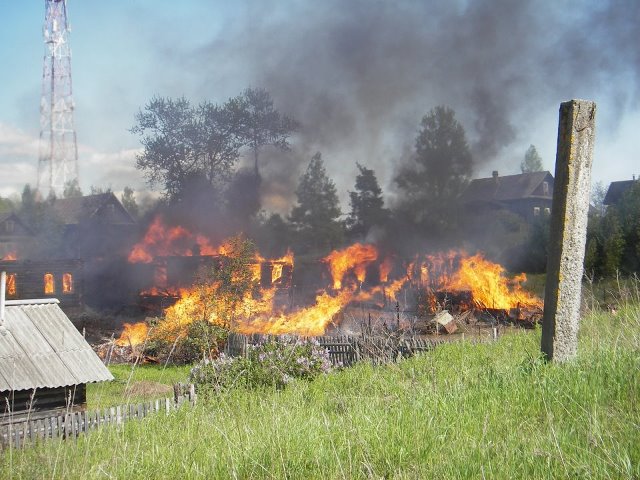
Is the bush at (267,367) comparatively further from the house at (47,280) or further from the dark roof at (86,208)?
the dark roof at (86,208)

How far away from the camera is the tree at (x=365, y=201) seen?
38.5 meters

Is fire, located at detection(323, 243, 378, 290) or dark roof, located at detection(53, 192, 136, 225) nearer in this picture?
fire, located at detection(323, 243, 378, 290)

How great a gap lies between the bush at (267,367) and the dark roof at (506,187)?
117ft

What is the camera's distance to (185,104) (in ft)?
138

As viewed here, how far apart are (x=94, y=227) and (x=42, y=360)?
31057 mm

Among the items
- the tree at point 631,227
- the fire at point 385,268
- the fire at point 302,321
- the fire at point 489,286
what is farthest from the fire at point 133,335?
the tree at point 631,227

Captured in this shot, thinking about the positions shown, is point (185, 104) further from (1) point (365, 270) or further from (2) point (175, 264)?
(1) point (365, 270)

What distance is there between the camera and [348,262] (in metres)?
27.2

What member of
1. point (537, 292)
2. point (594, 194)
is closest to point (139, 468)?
point (537, 292)

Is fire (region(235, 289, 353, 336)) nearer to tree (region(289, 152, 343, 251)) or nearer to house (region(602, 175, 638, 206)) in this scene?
tree (region(289, 152, 343, 251))

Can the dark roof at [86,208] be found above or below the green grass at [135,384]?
above

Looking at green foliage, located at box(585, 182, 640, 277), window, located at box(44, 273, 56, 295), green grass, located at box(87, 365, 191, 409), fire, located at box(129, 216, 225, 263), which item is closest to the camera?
green grass, located at box(87, 365, 191, 409)

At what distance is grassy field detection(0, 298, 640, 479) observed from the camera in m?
3.72

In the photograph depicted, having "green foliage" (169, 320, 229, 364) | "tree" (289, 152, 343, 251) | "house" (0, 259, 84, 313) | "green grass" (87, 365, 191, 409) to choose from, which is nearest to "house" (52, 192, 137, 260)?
"house" (0, 259, 84, 313)
